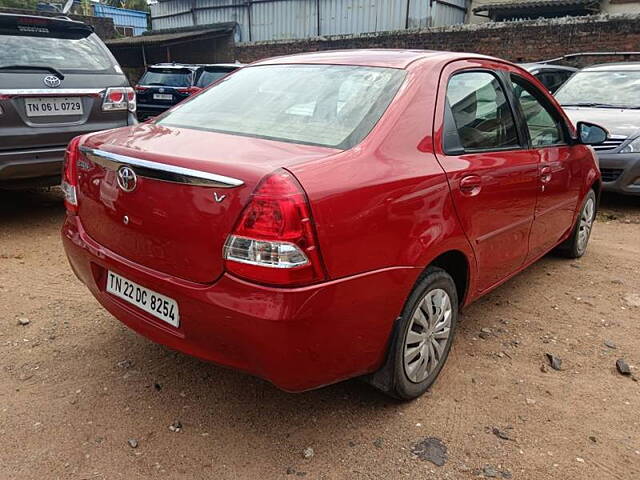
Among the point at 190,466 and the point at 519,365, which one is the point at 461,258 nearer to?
the point at 519,365

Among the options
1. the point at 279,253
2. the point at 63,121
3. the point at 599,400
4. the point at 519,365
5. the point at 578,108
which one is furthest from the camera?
the point at 578,108

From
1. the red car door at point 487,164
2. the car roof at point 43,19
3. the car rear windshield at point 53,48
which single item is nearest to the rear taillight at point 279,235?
the red car door at point 487,164

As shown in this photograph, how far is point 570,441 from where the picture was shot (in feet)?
7.75

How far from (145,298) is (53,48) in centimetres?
360

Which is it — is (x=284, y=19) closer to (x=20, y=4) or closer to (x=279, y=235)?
(x=20, y=4)

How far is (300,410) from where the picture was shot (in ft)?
8.25

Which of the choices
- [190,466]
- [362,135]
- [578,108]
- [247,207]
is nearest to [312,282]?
[247,207]

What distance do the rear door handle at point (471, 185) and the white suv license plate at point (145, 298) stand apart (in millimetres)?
1402

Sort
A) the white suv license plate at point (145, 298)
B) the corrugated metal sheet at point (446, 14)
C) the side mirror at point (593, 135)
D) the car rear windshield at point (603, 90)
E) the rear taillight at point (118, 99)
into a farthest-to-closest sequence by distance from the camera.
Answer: the corrugated metal sheet at point (446, 14)
the car rear windshield at point (603, 90)
the rear taillight at point (118, 99)
the side mirror at point (593, 135)
the white suv license plate at point (145, 298)

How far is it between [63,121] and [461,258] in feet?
12.1

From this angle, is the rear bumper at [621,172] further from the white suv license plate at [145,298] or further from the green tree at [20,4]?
the green tree at [20,4]

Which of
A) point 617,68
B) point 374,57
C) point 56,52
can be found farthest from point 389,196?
point 617,68

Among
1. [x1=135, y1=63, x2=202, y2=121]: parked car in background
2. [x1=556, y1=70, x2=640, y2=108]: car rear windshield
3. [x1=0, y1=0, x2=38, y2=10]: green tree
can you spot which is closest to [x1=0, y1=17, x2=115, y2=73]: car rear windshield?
[x1=556, y1=70, x2=640, y2=108]: car rear windshield

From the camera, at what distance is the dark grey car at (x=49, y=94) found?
4.34 m
